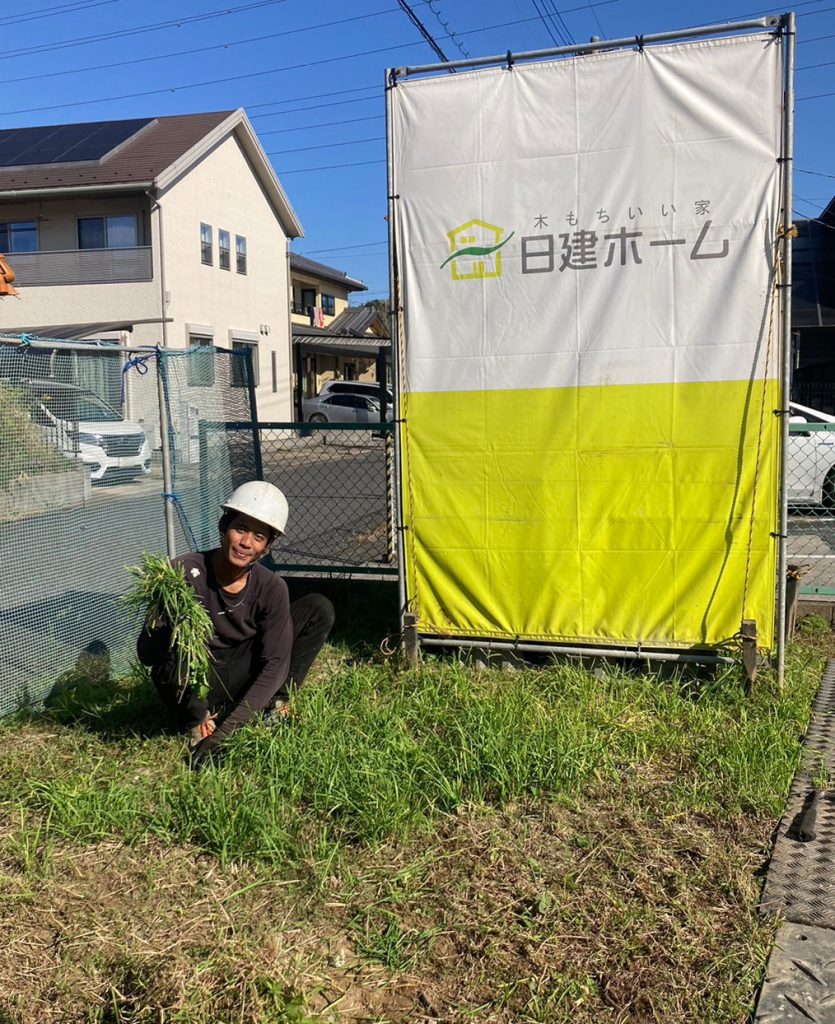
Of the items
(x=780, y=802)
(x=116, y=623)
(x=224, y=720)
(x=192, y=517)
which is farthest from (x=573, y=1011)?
(x=192, y=517)

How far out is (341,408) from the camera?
28766 mm

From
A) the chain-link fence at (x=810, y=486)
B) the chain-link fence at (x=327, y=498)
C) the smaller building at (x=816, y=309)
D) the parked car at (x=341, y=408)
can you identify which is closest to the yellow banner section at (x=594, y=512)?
the chain-link fence at (x=327, y=498)

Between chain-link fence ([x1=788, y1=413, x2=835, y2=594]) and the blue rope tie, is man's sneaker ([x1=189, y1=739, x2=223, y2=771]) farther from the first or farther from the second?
chain-link fence ([x1=788, y1=413, x2=835, y2=594])

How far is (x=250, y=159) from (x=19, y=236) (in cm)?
722

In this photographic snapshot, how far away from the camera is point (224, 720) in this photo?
12.3 feet

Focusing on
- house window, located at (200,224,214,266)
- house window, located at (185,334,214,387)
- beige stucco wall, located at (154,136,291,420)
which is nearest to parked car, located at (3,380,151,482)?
house window, located at (185,334,214,387)

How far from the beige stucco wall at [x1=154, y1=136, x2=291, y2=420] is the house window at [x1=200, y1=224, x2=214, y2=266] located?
16cm

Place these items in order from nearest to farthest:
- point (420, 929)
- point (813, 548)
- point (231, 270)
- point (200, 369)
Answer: point (420, 929) → point (200, 369) → point (813, 548) → point (231, 270)

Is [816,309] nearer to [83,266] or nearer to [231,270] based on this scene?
[231,270]

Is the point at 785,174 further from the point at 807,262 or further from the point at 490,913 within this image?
the point at 807,262

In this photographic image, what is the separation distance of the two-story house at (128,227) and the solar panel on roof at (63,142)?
0.04 meters

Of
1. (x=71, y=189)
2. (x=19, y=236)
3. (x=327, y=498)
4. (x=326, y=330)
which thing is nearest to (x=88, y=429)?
(x=327, y=498)

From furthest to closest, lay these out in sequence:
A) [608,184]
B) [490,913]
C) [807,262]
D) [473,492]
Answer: [807,262] < [473,492] < [608,184] < [490,913]

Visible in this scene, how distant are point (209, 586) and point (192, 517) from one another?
1.57 metres
